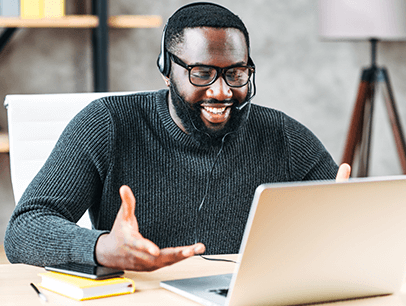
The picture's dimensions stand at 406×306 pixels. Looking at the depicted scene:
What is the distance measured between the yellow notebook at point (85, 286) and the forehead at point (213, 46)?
1.88ft

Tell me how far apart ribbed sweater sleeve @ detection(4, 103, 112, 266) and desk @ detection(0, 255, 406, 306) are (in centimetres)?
5

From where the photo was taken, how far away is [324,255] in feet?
2.68

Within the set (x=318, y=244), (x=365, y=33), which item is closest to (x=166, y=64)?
(x=318, y=244)

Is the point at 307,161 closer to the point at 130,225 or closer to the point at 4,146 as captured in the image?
the point at 130,225

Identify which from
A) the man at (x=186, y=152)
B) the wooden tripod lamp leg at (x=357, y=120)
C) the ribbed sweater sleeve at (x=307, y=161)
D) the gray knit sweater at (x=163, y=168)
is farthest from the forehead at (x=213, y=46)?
the wooden tripod lamp leg at (x=357, y=120)

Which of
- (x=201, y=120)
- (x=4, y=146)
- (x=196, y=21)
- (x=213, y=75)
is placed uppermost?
(x=196, y=21)

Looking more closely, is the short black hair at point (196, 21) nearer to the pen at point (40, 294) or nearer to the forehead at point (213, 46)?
the forehead at point (213, 46)

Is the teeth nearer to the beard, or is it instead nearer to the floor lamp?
the beard

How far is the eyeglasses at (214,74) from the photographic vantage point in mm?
1316

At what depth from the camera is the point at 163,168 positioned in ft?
4.60

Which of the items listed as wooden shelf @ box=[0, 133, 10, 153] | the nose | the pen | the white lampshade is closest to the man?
the nose

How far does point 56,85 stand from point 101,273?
6.47 ft

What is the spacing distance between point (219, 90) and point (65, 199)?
0.40 m

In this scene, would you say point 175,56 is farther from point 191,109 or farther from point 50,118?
point 50,118
